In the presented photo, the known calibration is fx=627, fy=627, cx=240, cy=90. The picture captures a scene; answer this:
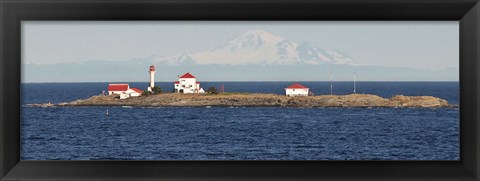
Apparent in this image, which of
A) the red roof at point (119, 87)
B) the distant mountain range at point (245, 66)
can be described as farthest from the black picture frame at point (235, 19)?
the distant mountain range at point (245, 66)

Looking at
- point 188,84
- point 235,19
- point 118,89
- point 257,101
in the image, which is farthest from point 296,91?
point 235,19

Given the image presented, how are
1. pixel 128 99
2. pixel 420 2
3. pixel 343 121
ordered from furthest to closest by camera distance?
pixel 128 99, pixel 343 121, pixel 420 2

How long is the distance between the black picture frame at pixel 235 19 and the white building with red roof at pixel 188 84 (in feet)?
173

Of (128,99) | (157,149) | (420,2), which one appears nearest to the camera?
(420,2)

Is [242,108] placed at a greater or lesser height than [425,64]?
lesser

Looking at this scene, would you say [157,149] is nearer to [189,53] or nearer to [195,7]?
[189,53]

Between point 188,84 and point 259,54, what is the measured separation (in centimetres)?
2202

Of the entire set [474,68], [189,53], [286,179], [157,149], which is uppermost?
[189,53]

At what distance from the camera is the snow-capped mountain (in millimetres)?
74537

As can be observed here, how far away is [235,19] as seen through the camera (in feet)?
6.61

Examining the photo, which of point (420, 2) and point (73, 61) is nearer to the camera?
point (420, 2)

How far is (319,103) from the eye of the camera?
183ft

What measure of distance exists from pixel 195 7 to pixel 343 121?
47.8 metres

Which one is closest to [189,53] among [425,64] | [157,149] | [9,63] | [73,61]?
[73,61]
